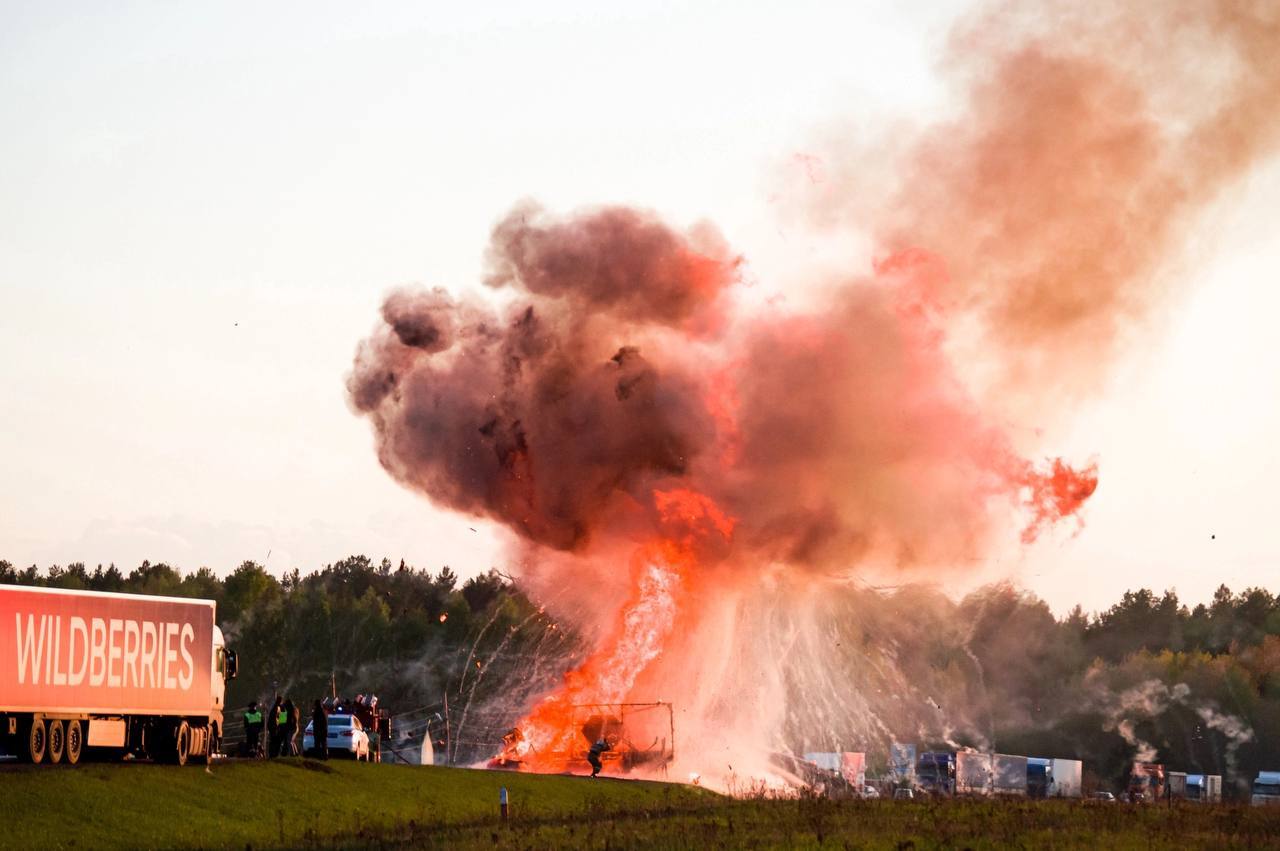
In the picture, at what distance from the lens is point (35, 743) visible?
48125 millimetres

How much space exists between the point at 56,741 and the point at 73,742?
81 centimetres

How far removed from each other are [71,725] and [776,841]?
2225 centimetres

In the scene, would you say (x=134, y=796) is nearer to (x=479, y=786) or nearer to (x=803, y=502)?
(x=479, y=786)

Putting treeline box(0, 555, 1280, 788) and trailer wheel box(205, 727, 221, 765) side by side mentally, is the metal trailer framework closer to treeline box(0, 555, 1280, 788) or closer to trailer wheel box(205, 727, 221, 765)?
trailer wheel box(205, 727, 221, 765)

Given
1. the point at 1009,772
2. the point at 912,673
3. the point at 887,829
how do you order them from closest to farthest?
the point at 887,829
the point at 1009,772
the point at 912,673

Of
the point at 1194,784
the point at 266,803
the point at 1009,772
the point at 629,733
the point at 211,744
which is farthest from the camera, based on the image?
the point at 1194,784

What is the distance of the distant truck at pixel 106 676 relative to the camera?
47.6 meters

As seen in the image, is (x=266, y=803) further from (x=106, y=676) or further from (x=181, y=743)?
(x=181, y=743)

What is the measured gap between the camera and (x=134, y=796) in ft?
149

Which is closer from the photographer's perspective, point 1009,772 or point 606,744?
point 606,744

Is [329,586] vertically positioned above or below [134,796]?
above

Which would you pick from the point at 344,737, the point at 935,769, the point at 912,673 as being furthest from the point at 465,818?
the point at 912,673

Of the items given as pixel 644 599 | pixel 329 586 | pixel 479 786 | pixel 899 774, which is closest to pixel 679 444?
pixel 644 599

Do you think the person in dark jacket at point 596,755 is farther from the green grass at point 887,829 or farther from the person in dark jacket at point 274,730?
the green grass at point 887,829
